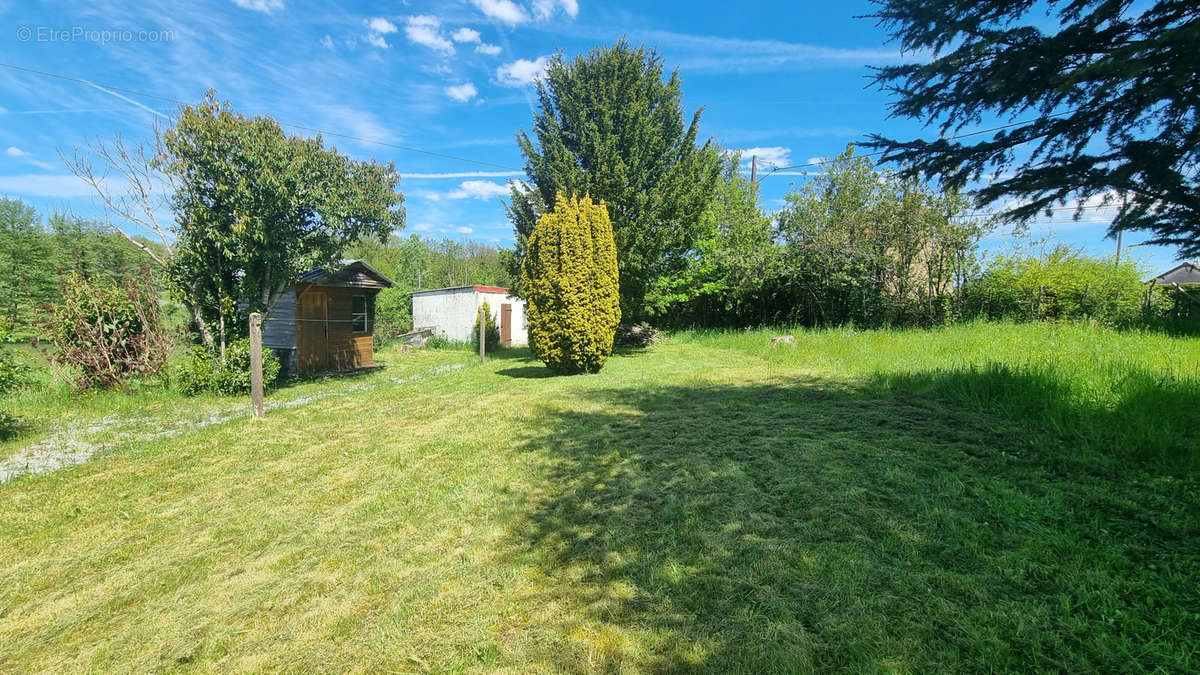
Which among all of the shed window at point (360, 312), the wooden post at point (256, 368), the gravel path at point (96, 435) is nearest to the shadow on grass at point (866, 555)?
the wooden post at point (256, 368)

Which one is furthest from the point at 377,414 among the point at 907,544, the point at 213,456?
the point at 907,544

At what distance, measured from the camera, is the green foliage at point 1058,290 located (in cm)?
1055

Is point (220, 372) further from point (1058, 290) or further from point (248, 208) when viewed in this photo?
point (1058, 290)

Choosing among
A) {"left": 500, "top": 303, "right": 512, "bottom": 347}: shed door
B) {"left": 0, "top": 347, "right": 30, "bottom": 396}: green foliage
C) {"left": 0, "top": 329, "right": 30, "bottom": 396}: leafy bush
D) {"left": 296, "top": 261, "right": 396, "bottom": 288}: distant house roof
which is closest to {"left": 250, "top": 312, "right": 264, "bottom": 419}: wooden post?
{"left": 0, "top": 329, "right": 30, "bottom": 396}: leafy bush

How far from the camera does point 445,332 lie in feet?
63.8

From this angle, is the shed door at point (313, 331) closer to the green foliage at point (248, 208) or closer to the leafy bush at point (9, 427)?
the green foliage at point (248, 208)

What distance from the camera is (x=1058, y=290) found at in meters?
11.2

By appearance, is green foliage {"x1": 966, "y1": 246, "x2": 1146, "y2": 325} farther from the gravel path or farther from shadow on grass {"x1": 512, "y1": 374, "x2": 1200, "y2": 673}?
the gravel path

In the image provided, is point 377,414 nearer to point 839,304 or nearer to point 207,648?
point 207,648

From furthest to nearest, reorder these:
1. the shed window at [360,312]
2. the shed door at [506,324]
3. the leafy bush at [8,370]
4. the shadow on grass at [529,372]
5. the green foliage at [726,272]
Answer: the shed door at [506,324]
the green foliage at [726,272]
the shed window at [360,312]
the shadow on grass at [529,372]
the leafy bush at [8,370]

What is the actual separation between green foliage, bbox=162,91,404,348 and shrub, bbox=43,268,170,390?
671mm

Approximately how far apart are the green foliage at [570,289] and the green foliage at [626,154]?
8.40 feet

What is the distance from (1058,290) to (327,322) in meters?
18.5

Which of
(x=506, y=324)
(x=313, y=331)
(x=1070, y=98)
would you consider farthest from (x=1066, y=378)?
(x=506, y=324)
